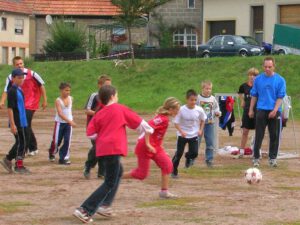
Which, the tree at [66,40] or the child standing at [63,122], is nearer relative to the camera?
the child standing at [63,122]

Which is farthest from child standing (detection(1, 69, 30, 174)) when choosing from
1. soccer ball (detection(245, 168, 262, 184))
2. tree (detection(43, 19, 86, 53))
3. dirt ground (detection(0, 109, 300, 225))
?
tree (detection(43, 19, 86, 53))

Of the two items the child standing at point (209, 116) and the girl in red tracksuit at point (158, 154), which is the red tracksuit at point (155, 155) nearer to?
the girl in red tracksuit at point (158, 154)

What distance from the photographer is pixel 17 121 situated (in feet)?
51.2

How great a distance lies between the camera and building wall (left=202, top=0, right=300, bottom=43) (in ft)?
188

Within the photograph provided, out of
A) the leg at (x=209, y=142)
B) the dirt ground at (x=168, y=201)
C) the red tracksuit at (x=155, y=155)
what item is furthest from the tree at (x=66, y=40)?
the red tracksuit at (x=155, y=155)

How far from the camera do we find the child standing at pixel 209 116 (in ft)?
55.5

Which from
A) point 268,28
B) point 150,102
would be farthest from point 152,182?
point 268,28

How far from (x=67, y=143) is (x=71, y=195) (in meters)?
4.09

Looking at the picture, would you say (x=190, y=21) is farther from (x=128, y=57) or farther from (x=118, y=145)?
(x=118, y=145)

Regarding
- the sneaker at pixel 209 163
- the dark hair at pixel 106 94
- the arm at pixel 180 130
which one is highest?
the dark hair at pixel 106 94

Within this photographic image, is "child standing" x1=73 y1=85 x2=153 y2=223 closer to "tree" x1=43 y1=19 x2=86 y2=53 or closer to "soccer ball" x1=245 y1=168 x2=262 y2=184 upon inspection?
"soccer ball" x1=245 y1=168 x2=262 y2=184

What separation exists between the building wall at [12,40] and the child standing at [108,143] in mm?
59687

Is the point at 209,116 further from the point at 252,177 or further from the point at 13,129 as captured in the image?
the point at 13,129

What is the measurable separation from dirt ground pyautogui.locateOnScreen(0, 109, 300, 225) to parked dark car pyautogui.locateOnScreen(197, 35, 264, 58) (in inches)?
1160
